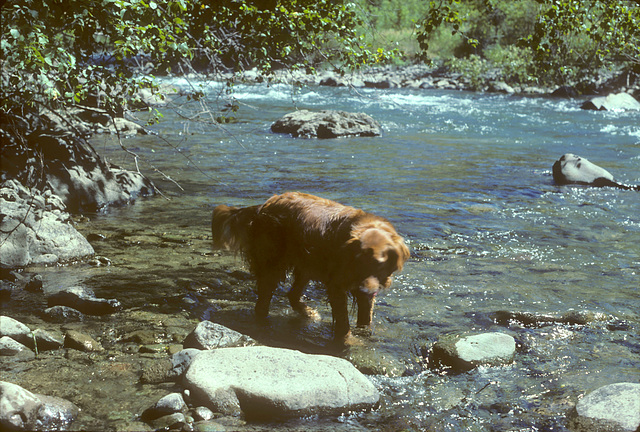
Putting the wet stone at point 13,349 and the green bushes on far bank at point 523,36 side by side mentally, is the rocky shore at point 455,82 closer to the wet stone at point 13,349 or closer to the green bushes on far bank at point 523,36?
the green bushes on far bank at point 523,36

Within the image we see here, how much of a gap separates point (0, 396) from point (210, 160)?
889 centimetres

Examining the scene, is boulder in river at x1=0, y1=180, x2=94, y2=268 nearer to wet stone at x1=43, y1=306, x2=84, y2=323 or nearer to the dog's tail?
wet stone at x1=43, y1=306, x2=84, y2=323

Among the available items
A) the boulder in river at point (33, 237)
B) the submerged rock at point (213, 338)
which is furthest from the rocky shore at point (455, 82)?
the submerged rock at point (213, 338)

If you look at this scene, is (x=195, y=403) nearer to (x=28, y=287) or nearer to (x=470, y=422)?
(x=470, y=422)

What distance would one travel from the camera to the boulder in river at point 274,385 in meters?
3.34

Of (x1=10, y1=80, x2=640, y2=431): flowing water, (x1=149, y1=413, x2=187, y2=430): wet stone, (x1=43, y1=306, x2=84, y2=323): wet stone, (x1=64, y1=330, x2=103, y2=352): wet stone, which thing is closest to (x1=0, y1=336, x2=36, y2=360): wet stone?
(x1=64, y1=330, x2=103, y2=352): wet stone

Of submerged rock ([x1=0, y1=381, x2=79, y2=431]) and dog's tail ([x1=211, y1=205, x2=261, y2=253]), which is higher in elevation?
dog's tail ([x1=211, y1=205, x2=261, y2=253])

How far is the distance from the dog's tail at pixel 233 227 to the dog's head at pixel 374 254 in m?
1.01

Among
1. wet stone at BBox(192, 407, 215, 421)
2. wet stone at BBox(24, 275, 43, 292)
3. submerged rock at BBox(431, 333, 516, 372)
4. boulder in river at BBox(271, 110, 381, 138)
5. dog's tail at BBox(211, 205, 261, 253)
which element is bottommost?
submerged rock at BBox(431, 333, 516, 372)

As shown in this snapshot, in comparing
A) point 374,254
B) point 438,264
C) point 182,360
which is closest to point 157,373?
point 182,360

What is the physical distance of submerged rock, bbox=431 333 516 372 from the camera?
4.04 meters

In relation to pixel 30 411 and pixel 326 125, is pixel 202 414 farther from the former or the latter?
pixel 326 125

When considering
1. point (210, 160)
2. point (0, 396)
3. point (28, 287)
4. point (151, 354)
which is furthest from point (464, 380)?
point (210, 160)

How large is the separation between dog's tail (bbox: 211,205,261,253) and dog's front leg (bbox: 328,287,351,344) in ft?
2.74
